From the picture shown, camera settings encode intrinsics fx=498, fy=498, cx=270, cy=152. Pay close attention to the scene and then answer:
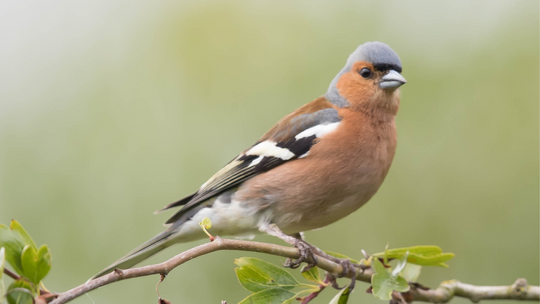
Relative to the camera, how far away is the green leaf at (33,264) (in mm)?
1656

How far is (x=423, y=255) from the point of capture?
233 cm

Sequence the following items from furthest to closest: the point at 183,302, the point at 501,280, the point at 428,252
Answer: the point at 183,302 < the point at 501,280 < the point at 428,252

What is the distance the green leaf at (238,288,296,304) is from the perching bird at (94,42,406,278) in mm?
816

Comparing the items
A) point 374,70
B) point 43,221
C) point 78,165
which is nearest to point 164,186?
point 78,165

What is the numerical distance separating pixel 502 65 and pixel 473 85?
0.36m

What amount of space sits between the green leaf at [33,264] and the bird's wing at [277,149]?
1578 millimetres

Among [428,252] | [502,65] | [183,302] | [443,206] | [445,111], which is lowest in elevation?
[183,302]

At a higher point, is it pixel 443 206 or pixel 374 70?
pixel 374 70

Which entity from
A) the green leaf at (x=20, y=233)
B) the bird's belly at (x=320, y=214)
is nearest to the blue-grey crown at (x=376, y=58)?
the bird's belly at (x=320, y=214)

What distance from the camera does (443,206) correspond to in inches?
198

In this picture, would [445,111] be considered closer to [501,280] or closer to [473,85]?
[473,85]

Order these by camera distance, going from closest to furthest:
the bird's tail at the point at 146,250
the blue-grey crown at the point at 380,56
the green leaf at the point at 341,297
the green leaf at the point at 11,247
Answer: the green leaf at the point at 11,247 → the green leaf at the point at 341,297 → the bird's tail at the point at 146,250 → the blue-grey crown at the point at 380,56

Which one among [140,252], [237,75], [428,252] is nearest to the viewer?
[428,252]

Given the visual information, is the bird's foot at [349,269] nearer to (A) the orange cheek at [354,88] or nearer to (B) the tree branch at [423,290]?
(B) the tree branch at [423,290]
